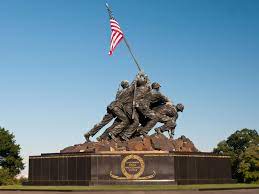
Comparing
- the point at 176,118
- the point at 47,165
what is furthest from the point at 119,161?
the point at 176,118

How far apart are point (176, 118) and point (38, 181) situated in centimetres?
1029

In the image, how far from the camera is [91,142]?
30.1m

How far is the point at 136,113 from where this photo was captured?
30500 millimetres

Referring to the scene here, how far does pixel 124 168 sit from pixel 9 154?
39.3 metres

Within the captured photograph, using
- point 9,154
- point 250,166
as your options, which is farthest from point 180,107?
point 9,154

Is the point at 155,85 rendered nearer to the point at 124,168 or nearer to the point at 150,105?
the point at 150,105

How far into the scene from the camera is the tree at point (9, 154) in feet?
198

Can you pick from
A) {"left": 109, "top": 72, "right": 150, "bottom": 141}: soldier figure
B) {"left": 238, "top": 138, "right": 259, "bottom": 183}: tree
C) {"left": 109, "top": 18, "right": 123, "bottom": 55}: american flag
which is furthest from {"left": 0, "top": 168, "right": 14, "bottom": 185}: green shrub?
{"left": 238, "top": 138, "right": 259, "bottom": 183}: tree

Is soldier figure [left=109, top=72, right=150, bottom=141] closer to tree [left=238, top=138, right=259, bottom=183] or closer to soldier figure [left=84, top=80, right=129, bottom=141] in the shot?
soldier figure [left=84, top=80, right=129, bottom=141]

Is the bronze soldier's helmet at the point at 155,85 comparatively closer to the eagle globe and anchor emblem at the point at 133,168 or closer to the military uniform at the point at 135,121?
the military uniform at the point at 135,121

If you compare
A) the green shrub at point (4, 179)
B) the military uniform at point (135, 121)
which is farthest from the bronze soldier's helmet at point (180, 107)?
the green shrub at point (4, 179)

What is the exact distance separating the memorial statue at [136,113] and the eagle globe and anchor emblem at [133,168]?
4192 mm

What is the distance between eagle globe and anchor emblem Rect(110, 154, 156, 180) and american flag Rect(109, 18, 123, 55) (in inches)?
318

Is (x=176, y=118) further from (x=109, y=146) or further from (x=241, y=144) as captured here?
(x=241, y=144)
